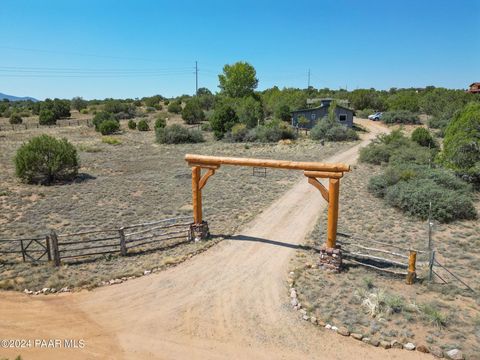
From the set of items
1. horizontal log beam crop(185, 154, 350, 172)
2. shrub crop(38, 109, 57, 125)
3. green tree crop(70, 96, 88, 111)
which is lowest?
horizontal log beam crop(185, 154, 350, 172)

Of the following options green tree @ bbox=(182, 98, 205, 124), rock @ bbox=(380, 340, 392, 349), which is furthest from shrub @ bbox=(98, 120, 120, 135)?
rock @ bbox=(380, 340, 392, 349)

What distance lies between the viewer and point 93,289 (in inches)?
434

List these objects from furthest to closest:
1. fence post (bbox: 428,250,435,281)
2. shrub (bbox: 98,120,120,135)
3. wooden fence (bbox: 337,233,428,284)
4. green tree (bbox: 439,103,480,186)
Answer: shrub (bbox: 98,120,120,135) < green tree (bbox: 439,103,480,186) < wooden fence (bbox: 337,233,428,284) < fence post (bbox: 428,250,435,281)

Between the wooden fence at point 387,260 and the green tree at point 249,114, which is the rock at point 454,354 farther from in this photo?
the green tree at point 249,114

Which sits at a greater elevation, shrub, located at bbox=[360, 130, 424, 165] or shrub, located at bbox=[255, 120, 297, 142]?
shrub, located at bbox=[255, 120, 297, 142]

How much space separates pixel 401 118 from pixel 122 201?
49.3 meters

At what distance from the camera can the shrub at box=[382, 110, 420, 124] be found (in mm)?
54903

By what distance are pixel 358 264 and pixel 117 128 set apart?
45.7 m

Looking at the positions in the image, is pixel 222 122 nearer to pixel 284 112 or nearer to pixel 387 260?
pixel 284 112

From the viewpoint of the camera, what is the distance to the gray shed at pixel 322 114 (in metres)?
47.2

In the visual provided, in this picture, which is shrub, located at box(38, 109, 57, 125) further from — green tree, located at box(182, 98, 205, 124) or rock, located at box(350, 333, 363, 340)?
rock, located at box(350, 333, 363, 340)

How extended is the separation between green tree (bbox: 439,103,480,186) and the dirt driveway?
14.2m

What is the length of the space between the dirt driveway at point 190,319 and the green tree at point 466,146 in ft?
46.7

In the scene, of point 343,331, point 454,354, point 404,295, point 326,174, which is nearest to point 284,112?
point 326,174
